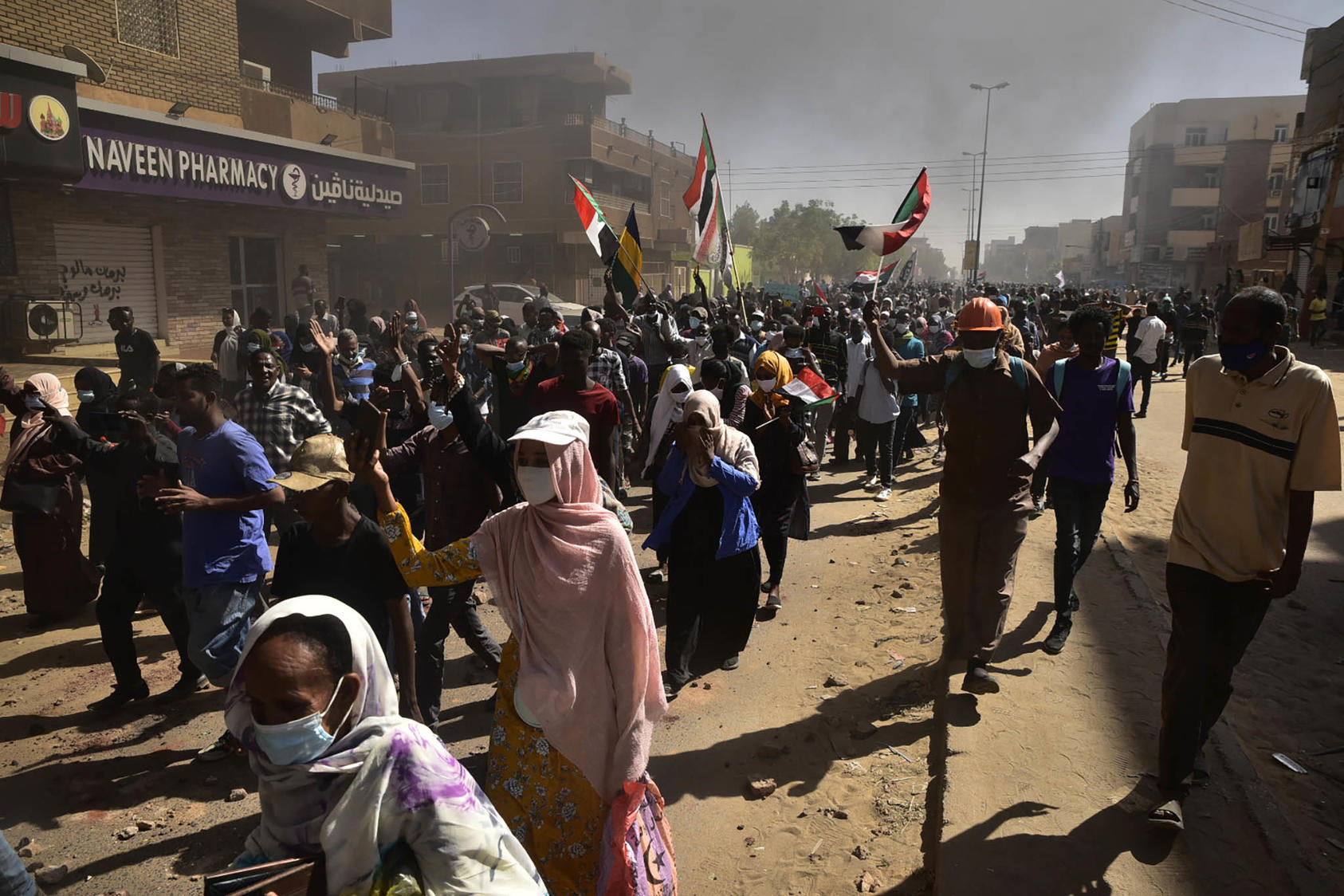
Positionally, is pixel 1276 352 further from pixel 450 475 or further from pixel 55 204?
pixel 55 204

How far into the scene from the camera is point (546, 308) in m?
11.5

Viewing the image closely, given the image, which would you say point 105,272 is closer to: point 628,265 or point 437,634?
point 628,265

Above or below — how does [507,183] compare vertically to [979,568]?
above

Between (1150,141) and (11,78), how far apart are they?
86864 millimetres

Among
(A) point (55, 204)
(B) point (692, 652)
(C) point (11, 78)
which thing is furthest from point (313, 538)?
(A) point (55, 204)

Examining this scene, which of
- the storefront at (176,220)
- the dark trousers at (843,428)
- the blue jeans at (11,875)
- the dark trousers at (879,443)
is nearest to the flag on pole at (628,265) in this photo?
the dark trousers at (843,428)

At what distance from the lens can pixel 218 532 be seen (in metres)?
4.30

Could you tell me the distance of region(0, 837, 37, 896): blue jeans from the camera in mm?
2363

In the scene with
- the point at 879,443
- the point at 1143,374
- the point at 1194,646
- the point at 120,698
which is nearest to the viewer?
the point at 1194,646

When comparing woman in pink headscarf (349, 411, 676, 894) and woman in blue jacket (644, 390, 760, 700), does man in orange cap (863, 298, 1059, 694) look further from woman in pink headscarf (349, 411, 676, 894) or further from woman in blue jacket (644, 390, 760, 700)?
woman in pink headscarf (349, 411, 676, 894)

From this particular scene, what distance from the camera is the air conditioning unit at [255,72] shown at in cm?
2300

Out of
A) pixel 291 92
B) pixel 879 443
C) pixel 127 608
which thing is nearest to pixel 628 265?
pixel 879 443

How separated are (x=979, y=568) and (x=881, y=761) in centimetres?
106

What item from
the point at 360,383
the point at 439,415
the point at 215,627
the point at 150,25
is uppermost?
the point at 150,25
